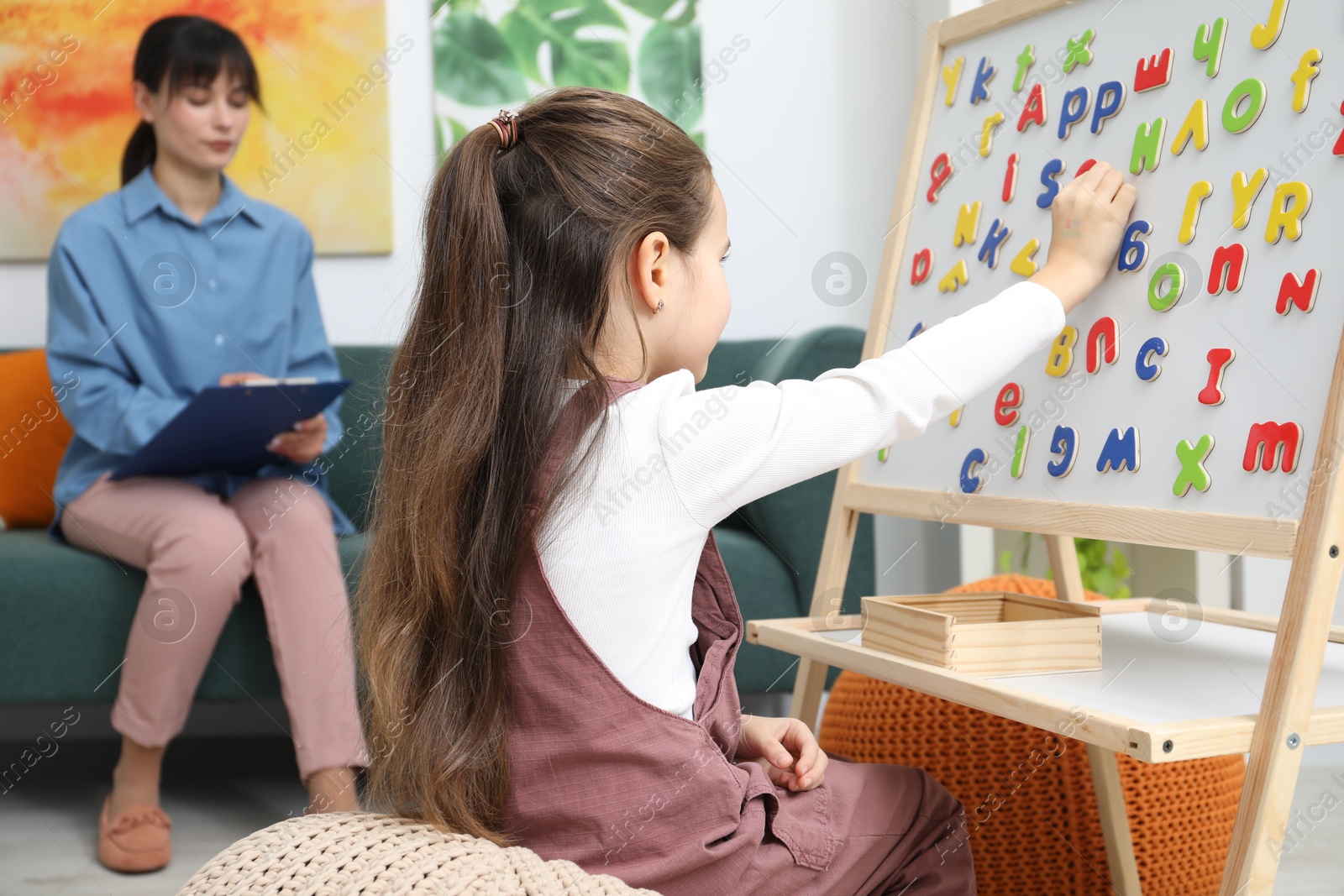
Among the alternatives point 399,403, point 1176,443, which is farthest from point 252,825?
point 1176,443

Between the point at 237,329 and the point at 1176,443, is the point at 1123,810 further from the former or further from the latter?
the point at 237,329

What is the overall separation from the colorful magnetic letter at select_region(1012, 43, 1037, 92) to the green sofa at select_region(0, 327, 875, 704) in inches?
31.7

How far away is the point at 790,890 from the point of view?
879mm

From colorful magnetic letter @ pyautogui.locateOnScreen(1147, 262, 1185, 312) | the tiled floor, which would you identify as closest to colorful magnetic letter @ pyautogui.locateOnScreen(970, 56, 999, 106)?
colorful magnetic letter @ pyautogui.locateOnScreen(1147, 262, 1185, 312)

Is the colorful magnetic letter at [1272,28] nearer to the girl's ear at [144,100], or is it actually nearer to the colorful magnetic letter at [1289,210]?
the colorful magnetic letter at [1289,210]

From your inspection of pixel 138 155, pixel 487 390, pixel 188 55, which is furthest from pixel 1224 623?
pixel 138 155

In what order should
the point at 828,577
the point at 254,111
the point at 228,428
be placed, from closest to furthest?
the point at 828,577 < the point at 228,428 < the point at 254,111

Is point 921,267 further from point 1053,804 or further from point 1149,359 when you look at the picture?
point 1053,804

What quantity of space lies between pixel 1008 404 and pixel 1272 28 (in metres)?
0.38

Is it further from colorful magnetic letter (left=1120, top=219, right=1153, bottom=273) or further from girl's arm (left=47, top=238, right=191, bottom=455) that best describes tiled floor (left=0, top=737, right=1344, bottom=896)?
colorful magnetic letter (left=1120, top=219, right=1153, bottom=273)

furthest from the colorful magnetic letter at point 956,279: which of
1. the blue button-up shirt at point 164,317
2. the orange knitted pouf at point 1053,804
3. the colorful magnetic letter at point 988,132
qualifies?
the blue button-up shirt at point 164,317

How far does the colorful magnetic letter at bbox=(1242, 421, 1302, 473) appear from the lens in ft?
2.69

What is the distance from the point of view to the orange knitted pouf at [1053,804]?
1274mm

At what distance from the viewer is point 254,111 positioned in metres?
2.52
